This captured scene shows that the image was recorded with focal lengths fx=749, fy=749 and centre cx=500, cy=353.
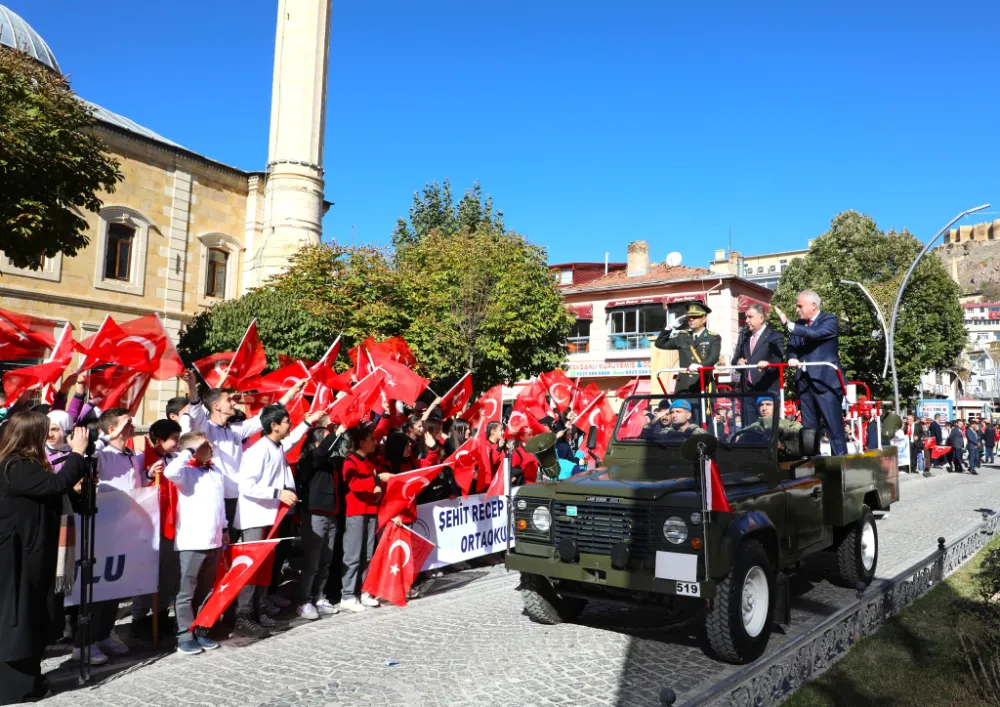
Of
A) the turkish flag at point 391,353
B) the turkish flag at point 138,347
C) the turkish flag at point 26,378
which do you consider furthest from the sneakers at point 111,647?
the turkish flag at point 391,353

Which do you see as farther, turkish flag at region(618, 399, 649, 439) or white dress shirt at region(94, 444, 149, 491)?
turkish flag at region(618, 399, 649, 439)

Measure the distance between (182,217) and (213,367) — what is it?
20.4 meters

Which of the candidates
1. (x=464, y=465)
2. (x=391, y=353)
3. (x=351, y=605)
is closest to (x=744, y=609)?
(x=351, y=605)

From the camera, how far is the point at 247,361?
8742mm

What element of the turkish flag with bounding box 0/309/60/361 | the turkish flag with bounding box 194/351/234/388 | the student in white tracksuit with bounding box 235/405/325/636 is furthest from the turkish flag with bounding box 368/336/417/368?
the turkish flag with bounding box 0/309/60/361

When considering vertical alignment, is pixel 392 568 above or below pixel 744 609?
below

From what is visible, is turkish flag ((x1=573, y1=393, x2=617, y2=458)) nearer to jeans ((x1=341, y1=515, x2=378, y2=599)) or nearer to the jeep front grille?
jeans ((x1=341, y1=515, x2=378, y2=599))

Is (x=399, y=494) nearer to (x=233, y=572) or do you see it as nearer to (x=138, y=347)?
(x=233, y=572)

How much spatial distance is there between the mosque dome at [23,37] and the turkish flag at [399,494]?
90.3 ft

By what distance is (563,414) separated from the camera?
1273cm

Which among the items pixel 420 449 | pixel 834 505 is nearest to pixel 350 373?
pixel 420 449

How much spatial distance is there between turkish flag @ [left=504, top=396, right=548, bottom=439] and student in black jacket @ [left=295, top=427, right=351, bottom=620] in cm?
409

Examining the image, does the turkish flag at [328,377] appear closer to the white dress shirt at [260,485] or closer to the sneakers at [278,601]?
the white dress shirt at [260,485]

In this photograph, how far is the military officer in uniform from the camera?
8.09m
